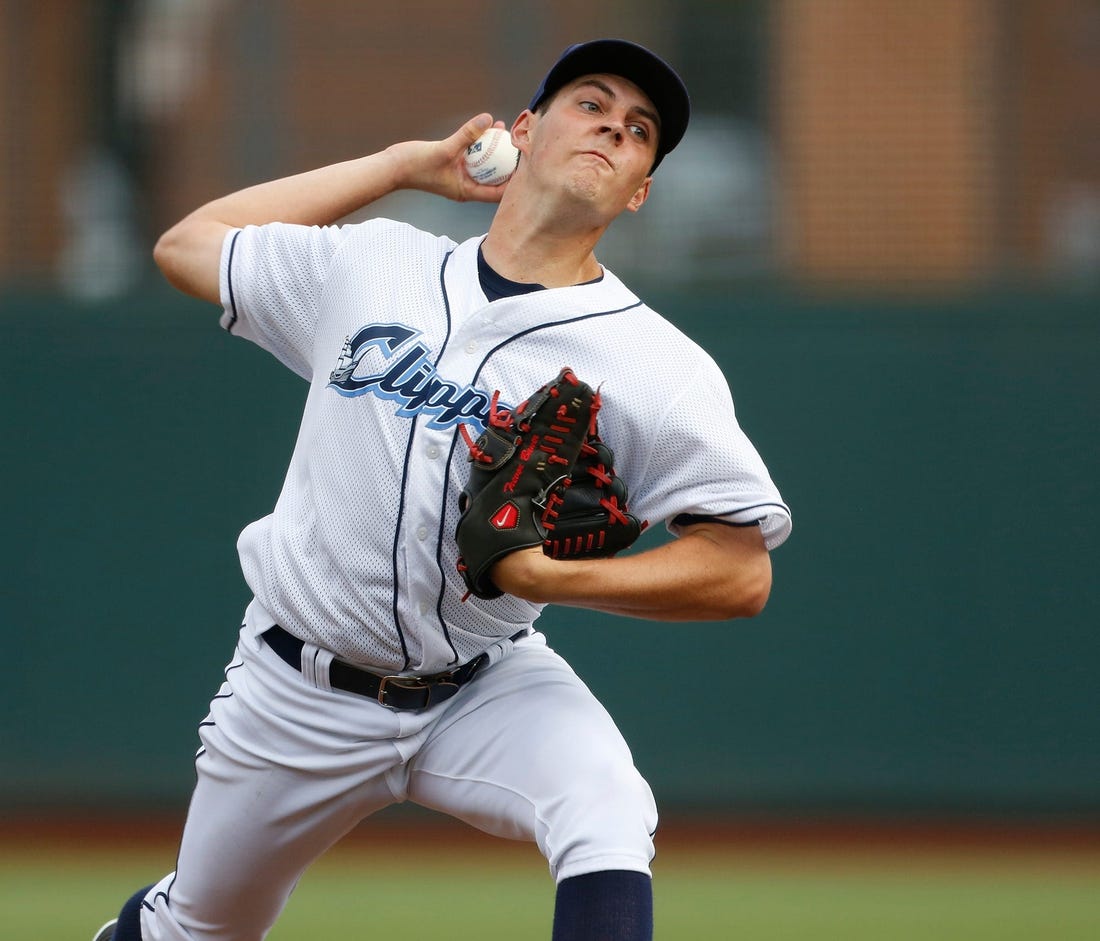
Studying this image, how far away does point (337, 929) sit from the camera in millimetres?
5156

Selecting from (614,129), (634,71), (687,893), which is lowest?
(687,893)

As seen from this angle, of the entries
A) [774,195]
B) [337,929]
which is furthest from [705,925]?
[774,195]

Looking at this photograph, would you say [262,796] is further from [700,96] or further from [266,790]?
[700,96]

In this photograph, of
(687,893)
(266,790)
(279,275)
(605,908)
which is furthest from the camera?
(687,893)

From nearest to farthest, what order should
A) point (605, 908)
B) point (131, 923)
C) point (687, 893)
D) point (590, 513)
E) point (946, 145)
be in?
point (605, 908), point (590, 513), point (131, 923), point (687, 893), point (946, 145)

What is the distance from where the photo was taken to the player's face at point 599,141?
3004mm

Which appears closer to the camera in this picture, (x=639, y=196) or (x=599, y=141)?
(x=599, y=141)

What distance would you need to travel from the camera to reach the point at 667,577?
276cm

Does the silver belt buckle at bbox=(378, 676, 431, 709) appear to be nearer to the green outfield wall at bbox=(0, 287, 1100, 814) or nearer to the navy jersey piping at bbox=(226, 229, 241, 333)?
the navy jersey piping at bbox=(226, 229, 241, 333)

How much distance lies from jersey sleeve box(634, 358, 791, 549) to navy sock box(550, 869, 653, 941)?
0.66m

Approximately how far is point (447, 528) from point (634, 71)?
1.01m

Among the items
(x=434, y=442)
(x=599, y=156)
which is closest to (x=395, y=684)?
(x=434, y=442)

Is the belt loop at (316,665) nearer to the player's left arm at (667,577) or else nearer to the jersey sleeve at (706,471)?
the player's left arm at (667,577)

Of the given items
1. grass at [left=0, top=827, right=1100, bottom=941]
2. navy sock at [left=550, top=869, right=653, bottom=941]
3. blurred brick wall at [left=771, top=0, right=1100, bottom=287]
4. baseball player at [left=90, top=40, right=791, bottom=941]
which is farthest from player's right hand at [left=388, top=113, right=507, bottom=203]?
blurred brick wall at [left=771, top=0, right=1100, bottom=287]
